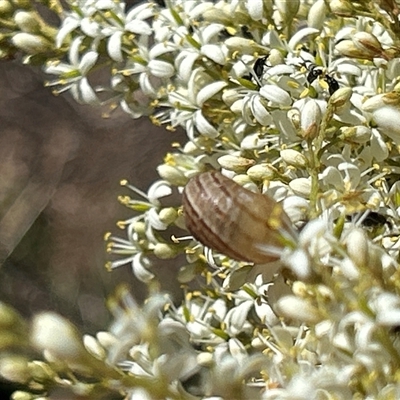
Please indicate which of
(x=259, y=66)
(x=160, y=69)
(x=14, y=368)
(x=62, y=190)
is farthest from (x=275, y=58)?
(x=62, y=190)

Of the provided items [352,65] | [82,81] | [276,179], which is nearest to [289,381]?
[276,179]

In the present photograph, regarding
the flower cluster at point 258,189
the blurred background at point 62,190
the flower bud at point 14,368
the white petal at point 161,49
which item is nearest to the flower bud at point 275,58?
the flower cluster at point 258,189

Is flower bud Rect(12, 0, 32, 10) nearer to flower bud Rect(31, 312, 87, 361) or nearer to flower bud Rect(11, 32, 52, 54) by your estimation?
flower bud Rect(11, 32, 52, 54)

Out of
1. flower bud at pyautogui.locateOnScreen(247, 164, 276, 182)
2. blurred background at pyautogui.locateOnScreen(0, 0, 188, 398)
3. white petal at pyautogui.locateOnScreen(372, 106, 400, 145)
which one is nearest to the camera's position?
white petal at pyautogui.locateOnScreen(372, 106, 400, 145)

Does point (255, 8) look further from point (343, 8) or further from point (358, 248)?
point (358, 248)

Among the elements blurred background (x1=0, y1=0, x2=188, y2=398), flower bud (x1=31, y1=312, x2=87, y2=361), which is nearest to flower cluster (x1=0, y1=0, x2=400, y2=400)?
flower bud (x1=31, y1=312, x2=87, y2=361)

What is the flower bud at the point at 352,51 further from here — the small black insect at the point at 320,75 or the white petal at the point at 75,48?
the white petal at the point at 75,48

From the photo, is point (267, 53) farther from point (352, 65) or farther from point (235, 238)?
point (235, 238)
